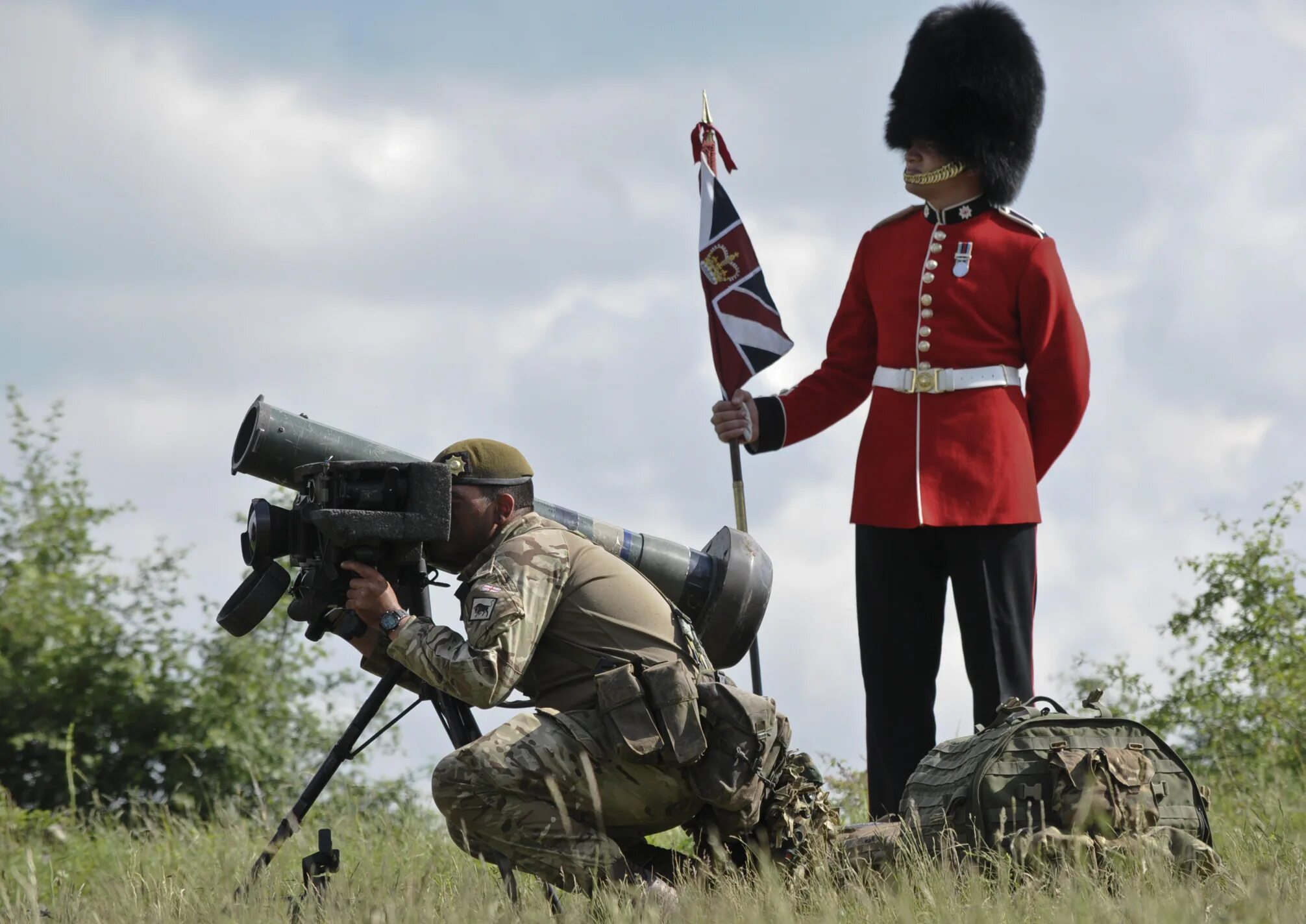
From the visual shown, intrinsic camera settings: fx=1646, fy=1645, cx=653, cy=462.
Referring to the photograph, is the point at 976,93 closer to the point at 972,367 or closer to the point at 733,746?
the point at 972,367

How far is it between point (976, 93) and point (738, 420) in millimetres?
1417

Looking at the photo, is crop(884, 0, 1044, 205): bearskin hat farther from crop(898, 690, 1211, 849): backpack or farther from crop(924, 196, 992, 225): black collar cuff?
crop(898, 690, 1211, 849): backpack

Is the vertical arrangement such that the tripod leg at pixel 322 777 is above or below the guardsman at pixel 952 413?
below

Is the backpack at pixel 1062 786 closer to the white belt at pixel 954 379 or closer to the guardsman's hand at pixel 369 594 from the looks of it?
the white belt at pixel 954 379

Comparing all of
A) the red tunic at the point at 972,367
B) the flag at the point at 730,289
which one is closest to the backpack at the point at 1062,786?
the red tunic at the point at 972,367

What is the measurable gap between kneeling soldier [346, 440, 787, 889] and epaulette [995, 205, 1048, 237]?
1.98 m

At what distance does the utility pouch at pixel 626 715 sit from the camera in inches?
167

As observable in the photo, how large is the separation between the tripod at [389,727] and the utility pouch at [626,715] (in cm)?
41

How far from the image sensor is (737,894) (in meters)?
4.08

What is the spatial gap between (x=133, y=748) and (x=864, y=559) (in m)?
4.99

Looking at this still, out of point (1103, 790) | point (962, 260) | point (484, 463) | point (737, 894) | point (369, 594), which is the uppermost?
point (962, 260)

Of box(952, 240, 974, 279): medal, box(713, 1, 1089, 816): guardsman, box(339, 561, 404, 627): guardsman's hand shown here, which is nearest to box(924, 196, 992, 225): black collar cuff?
box(713, 1, 1089, 816): guardsman

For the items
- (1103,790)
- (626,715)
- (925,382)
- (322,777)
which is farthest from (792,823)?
(925,382)

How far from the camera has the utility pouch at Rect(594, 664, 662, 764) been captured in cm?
Result: 425
